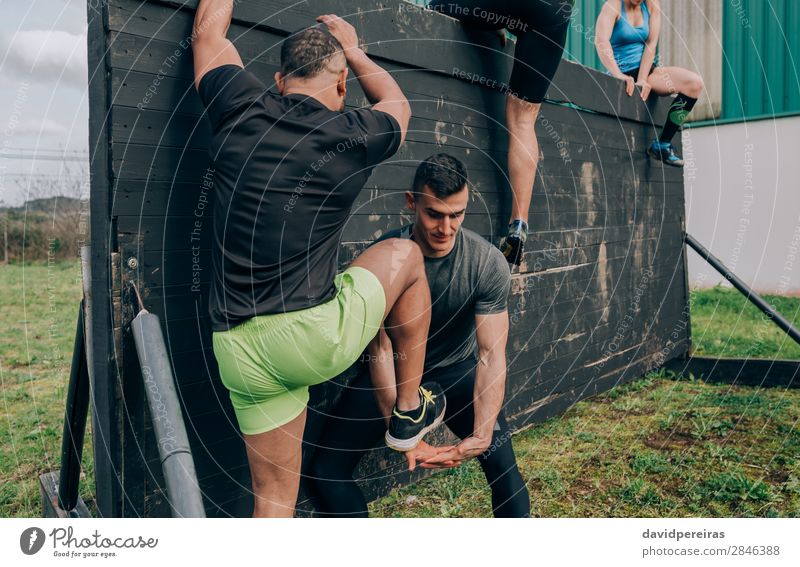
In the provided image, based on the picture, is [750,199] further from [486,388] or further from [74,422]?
[74,422]

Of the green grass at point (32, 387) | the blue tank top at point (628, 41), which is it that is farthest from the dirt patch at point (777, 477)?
the green grass at point (32, 387)

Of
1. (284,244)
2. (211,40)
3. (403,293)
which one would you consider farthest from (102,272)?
(403,293)

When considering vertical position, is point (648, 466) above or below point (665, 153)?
below

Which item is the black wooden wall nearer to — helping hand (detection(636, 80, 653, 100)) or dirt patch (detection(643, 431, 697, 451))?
helping hand (detection(636, 80, 653, 100))

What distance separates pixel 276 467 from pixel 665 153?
4277 millimetres

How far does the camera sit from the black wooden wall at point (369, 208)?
192 centimetres

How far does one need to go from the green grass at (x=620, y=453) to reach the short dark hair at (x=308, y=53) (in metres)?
1.82

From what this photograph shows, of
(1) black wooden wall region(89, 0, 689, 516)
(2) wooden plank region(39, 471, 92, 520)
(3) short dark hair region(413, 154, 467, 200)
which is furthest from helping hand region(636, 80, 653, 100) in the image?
(2) wooden plank region(39, 471, 92, 520)

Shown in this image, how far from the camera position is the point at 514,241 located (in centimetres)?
341

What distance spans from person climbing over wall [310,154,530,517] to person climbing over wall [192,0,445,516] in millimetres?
401

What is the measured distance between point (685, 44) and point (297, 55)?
5.91 metres

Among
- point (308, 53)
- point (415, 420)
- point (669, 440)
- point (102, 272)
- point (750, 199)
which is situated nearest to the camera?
point (102, 272)

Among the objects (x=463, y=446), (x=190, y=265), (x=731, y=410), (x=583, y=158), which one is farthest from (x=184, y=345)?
(x=731, y=410)

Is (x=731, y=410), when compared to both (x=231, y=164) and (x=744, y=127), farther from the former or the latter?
(x=744, y=127)
